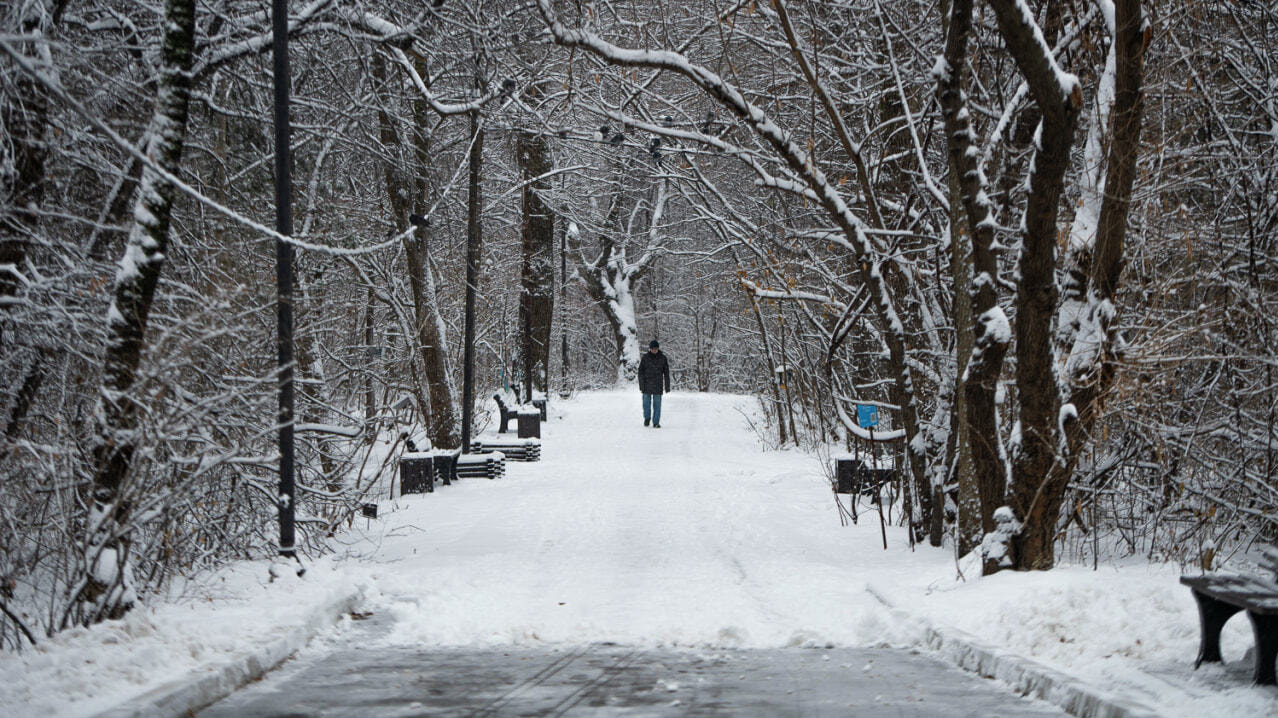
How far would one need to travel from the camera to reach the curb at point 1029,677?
4.91 m

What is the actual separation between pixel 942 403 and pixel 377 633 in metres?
5.88

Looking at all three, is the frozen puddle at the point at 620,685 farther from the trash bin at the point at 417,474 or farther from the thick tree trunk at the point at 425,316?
the trash bin at the point at 417,474

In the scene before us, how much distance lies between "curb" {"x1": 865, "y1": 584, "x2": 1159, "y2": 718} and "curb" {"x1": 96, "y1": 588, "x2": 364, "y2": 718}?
4.02 m

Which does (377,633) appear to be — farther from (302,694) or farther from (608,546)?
(608,546)

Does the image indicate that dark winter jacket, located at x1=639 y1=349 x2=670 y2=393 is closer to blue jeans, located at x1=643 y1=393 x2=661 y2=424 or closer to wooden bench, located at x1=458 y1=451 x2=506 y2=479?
blue jeans, located at x1=643 y1=393 x2=661 y2=424

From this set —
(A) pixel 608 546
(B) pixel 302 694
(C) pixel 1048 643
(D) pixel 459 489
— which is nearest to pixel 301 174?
(D) pixel 459 489

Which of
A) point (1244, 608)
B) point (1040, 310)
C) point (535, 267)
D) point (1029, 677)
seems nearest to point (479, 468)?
point (1040, 310)

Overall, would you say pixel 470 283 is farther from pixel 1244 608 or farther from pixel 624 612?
pixel 1244 608

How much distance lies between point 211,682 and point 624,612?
343 cm

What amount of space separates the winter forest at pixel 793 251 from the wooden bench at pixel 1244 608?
8.01ft

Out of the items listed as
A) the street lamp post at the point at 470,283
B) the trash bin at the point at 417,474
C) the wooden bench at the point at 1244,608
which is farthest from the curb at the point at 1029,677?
the street lamp post at the point at 470,283

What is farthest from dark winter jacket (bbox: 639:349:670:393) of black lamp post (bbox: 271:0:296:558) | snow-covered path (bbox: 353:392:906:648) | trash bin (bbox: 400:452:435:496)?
black lamp post (bbox: 271:0:296:558)

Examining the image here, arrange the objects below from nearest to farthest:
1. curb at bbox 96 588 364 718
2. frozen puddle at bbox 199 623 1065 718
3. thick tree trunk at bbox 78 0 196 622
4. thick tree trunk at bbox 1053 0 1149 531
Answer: curb at bbox 96 588 364 718 < frozen puddle at bbox 199 623 1065 718 < thick tree trunk at bbox 78 0 196 622 < thick tree trunk at bbox 1053 0 1149 531

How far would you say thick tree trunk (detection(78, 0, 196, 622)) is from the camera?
655 cm
